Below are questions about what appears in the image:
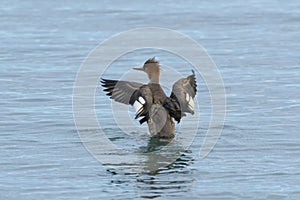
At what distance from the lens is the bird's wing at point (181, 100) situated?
11414mm

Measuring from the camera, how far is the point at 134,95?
11688mm

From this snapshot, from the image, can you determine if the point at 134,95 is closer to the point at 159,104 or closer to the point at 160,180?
the point at 159,104

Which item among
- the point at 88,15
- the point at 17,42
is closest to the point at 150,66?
the point at 17,42

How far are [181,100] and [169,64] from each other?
517cm

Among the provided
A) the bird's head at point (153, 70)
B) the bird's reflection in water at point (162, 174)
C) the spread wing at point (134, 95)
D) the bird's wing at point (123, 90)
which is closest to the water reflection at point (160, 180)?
the bird's reflection in water at point (162, 174)

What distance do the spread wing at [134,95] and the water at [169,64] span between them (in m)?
0.41

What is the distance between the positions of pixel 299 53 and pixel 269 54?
582mm

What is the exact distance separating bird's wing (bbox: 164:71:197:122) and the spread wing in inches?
10.4

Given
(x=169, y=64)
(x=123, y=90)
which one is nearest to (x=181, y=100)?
(x=123, y=90)

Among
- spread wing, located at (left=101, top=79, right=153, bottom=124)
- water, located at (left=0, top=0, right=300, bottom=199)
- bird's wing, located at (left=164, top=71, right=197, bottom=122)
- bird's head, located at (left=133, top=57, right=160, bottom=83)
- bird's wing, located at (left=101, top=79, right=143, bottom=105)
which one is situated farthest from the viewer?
bird's head, located at (left=133, top=57, right=160, bottom=83)

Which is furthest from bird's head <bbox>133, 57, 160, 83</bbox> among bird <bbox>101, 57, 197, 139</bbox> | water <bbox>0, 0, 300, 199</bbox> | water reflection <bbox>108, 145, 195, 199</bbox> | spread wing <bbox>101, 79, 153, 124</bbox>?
water reflection <bbox>108, 145, 195, 199</bbox>

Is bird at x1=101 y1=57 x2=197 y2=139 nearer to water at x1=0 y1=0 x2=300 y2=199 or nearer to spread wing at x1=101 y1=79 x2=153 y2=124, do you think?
spread wing at x1=101 y1=79 x2=153 y2=124

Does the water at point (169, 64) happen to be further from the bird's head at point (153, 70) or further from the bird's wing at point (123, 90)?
the bird's head at point (153, 70)

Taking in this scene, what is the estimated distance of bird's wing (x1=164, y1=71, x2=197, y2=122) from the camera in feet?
37.4
